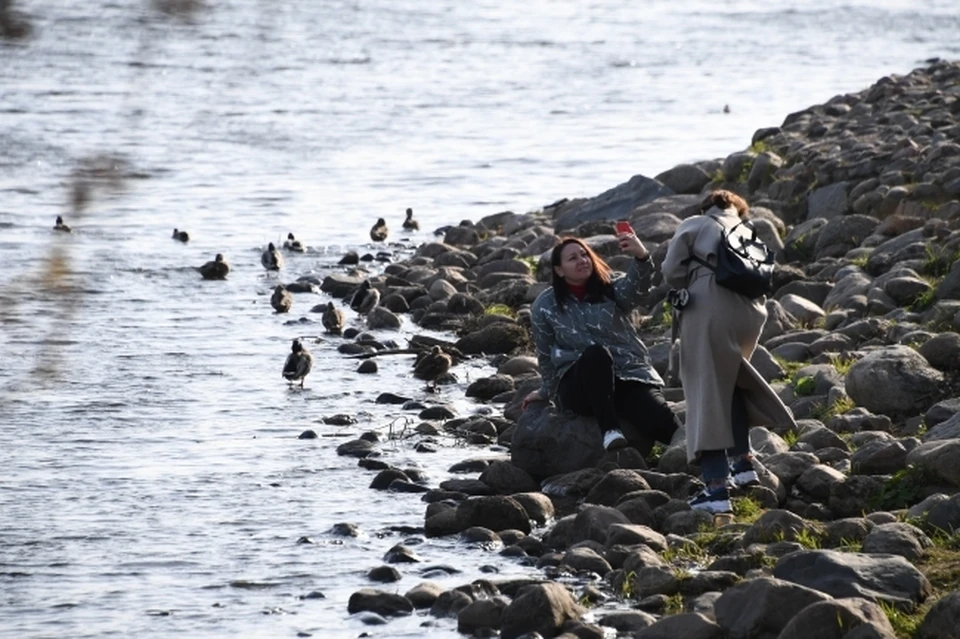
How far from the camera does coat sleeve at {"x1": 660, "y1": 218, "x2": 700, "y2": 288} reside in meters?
8.43

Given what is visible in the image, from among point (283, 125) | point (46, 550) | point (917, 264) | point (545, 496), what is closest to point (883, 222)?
point (917, 264)

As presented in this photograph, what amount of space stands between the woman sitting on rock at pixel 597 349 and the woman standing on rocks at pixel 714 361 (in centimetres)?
96

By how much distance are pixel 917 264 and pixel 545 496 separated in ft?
13.6

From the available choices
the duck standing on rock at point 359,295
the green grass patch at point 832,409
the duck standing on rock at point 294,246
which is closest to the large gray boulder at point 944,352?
the green grass patch at point 832,409

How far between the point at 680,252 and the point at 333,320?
20.8ft

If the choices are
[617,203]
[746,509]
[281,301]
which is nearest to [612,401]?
[746,509]

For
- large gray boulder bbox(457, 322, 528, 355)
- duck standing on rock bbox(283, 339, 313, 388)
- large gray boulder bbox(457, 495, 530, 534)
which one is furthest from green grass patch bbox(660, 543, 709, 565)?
large gray boulder bbox(457, 322, 528, 355)

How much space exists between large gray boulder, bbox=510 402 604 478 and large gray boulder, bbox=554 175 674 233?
7363mm

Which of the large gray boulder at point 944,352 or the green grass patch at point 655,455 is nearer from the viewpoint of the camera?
the green grass patch at point 655,455

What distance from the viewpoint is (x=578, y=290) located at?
32.2 ft

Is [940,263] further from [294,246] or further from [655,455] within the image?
[294,246]

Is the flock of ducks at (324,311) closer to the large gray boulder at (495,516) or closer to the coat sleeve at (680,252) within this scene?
the large gray boulder at (495,516)

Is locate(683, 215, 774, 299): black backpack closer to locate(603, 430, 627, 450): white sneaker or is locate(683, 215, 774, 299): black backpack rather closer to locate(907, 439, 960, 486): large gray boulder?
locate(907, 439, 960, 486): large gray boulder

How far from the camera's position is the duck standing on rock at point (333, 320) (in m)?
14.4
